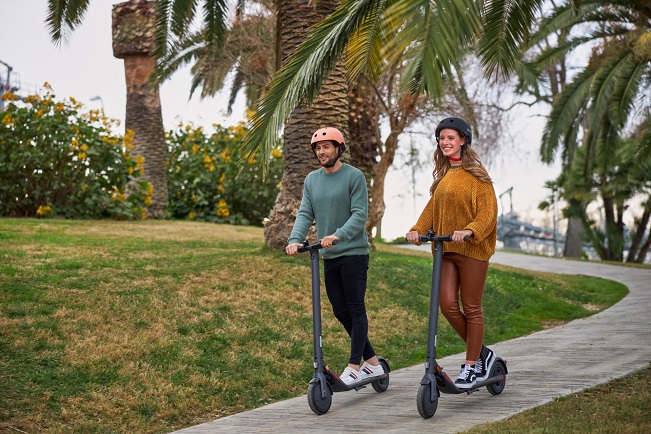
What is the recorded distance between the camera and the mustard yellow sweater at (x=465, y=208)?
5.75 metres

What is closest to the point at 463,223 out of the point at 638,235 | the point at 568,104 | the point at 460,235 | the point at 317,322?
the point at 460,235

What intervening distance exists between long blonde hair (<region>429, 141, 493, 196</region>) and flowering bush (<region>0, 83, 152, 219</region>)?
478 inches

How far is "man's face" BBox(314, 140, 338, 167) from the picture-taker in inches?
239

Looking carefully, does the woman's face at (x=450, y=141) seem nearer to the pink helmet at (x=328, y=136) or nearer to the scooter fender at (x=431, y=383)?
the pink helmet at (x=328, y=136)

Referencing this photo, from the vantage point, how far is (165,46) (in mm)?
13250

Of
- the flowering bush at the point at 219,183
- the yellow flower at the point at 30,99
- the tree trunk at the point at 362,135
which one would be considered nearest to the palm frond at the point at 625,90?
the tree trunk at the point at 362,135

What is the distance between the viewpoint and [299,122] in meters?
12.4

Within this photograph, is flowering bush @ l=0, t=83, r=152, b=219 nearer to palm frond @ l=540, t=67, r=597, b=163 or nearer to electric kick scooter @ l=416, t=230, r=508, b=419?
palm frond @ l=540, t=67, r=597, b=163

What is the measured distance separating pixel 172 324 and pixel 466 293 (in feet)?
12.6

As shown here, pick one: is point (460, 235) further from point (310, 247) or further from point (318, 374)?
point (318, 374)

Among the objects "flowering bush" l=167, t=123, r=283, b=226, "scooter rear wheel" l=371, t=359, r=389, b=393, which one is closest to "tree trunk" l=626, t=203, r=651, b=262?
"flowering bush" l=167, t=123, r=283, b=226

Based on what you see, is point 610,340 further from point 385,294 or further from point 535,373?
point 385,294

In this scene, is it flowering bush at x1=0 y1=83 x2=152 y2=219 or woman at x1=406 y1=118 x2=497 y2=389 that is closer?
woman at x1=406 y1=118 x2=497 y2=389

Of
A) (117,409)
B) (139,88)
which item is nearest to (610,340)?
(117,409)
